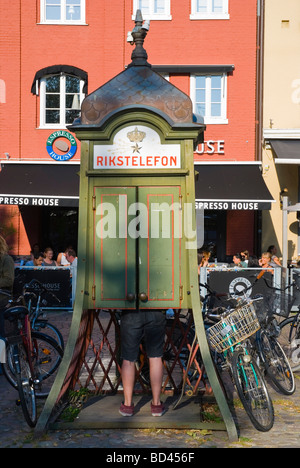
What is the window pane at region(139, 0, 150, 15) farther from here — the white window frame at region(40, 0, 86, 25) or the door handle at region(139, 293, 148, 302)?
the door handle at region(139, 293, 148, 302)

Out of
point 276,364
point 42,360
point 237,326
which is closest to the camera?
point 237,326

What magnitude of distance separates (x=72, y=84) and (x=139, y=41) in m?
11.7

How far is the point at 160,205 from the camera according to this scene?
581cm

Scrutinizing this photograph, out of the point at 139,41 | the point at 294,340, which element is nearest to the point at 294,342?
the point at 294,340

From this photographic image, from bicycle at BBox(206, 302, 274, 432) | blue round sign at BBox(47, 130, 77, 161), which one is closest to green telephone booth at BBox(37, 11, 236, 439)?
bicycle at BBox(206, 302, 274, 432)

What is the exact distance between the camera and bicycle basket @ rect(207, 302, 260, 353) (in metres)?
5.90

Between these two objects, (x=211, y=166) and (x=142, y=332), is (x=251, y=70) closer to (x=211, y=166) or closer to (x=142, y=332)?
(x=211, y=166)

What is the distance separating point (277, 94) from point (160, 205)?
12.6 m

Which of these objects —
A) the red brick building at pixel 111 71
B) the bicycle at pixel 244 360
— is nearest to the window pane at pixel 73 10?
the red brick building at pixel 111 71

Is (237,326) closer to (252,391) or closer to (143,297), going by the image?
(252,391)

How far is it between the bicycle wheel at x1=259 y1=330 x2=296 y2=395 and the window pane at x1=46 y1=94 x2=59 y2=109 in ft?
39.4

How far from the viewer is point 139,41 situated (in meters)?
6.21

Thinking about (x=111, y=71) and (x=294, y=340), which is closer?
(x=294, y=340)
